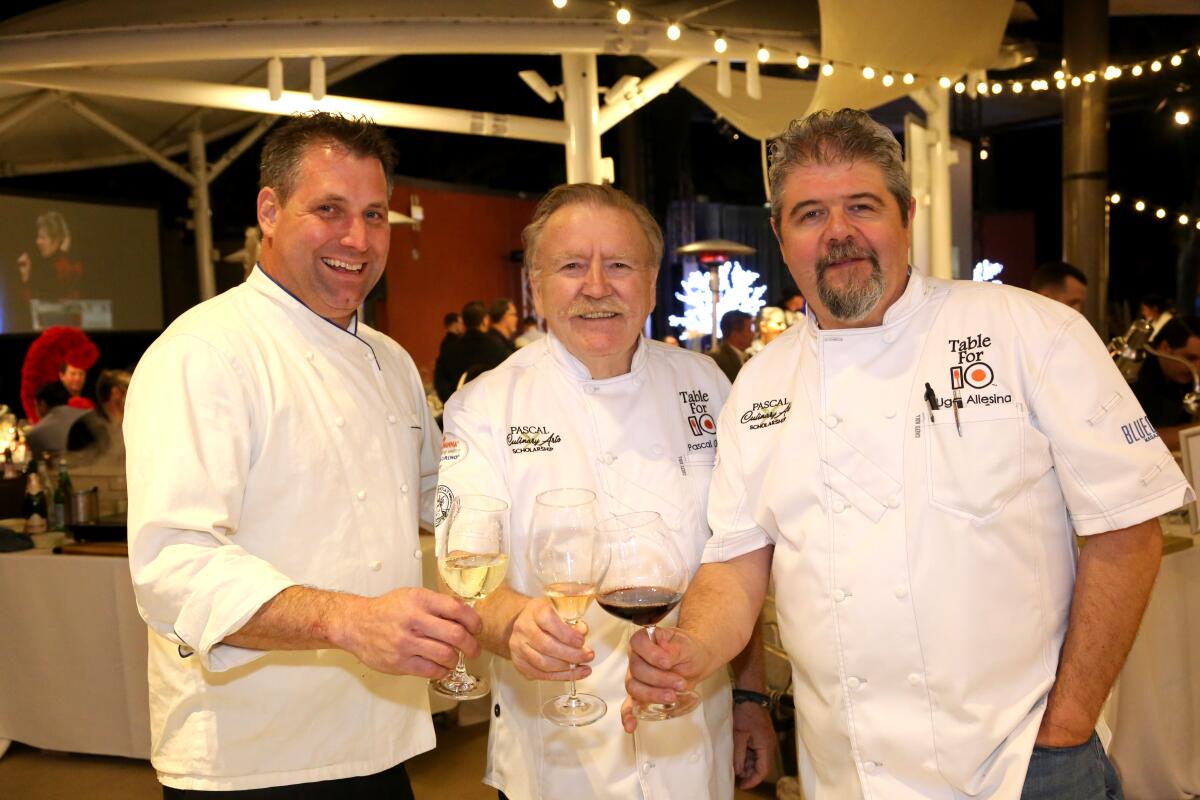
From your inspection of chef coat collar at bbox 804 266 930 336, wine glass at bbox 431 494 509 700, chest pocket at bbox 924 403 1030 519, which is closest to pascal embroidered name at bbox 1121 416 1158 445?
chest pocket at bbox 924 403 1030 519

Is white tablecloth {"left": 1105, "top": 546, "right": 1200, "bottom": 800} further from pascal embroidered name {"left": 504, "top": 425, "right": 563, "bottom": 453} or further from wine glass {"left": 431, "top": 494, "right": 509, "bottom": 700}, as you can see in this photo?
wine glass {"left": 431, "top": 494, "right": 509, "bottom": 700}

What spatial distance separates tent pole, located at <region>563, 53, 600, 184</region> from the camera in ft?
27.2

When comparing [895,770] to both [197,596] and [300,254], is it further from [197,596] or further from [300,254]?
[300,254]

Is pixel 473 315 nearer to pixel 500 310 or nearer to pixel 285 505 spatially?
pixel 500 310

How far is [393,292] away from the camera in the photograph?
1521 centimetres

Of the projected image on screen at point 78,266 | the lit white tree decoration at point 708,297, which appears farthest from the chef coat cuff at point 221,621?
the lit white tree decoration at point 708,297

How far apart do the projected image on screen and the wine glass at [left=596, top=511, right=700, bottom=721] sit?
13037 millimetres

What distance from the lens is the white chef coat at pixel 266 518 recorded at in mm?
1656

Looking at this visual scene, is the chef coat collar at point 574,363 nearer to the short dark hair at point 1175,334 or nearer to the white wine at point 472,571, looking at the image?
the white wine at point 472,571

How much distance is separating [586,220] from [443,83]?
47.8 feet

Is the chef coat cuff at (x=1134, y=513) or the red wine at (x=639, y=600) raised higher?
the chef coat cuff at (x=1134, y=513)

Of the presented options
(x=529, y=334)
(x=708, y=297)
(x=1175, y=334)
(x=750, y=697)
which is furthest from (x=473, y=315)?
(x=708, y=297)

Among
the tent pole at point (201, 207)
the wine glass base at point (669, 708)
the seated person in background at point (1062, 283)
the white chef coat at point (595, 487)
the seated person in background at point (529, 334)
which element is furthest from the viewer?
the tent pole at point (201, 207)

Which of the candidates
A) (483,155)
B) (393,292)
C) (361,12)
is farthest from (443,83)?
(361,12)
